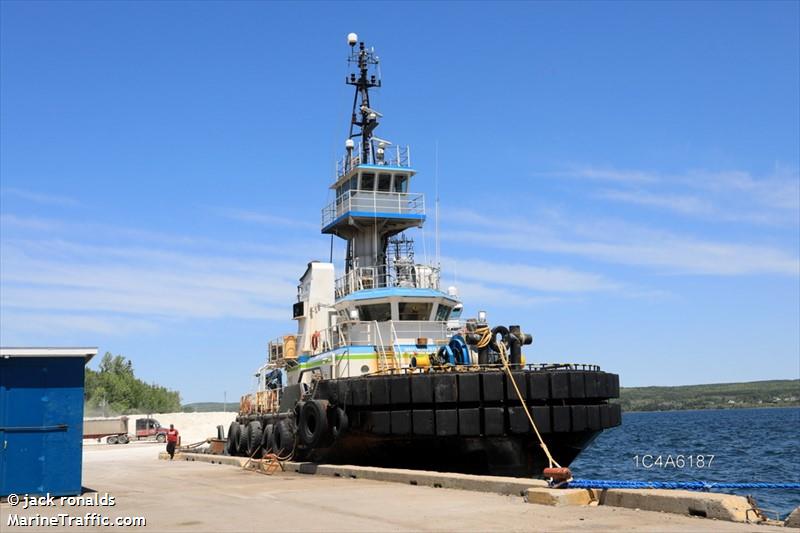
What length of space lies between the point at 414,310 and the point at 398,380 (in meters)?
5.56

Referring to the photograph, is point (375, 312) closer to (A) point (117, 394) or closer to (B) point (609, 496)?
(B) point (609, 496)

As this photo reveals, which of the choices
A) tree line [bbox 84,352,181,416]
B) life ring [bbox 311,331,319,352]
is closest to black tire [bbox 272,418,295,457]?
life ring [bbox 311,331,319,352]

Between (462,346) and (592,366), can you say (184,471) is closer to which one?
(462,346)

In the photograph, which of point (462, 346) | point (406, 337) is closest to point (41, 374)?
point (462, 346)

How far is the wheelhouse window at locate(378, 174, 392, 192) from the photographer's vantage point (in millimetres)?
25766

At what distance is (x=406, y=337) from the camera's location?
21172 millimetres

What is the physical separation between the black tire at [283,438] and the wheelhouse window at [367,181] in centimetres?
856

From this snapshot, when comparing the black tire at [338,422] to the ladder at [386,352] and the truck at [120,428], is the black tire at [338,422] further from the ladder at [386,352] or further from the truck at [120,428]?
the truck at [120,428]

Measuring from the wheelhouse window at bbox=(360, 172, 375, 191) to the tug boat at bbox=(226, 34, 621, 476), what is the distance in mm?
36

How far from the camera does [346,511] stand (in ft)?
33.7

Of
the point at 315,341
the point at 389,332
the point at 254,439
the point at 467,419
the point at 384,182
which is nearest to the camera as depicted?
the point at 467,419

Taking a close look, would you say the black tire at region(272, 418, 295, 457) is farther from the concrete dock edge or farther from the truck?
the truck

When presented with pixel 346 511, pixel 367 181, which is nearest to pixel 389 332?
pixel 367 181

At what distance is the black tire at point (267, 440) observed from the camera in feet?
69.4
